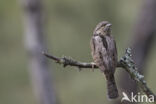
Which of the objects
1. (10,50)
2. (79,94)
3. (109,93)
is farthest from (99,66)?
(10,50)

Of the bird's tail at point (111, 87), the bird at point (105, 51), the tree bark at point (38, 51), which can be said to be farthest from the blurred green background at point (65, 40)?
the bird at point (105, 51)

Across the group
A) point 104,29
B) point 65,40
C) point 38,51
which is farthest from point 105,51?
point 65,40

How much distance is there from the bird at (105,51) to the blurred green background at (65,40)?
10082mm

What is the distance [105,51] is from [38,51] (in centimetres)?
610

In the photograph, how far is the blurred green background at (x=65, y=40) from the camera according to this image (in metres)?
14.0

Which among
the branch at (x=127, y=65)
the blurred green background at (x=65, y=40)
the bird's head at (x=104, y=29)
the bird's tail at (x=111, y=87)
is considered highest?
the bird's head at (x=104, y=29)

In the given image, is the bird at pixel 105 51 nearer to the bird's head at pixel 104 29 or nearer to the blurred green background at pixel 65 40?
the bird's head at pixel 104 29

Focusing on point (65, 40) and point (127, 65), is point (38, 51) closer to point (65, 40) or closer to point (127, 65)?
point (65, 40)

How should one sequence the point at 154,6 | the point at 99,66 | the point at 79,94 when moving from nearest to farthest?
the point at 99,66, the point at 154,6, the point at 79,94

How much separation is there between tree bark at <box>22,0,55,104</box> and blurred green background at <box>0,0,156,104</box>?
4.02 m

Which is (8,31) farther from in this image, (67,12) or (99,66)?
(99,66)

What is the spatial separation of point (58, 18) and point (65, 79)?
1425 millimetres

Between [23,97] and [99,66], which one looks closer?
[99,66]

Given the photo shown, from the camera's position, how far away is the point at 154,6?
9.29 m
